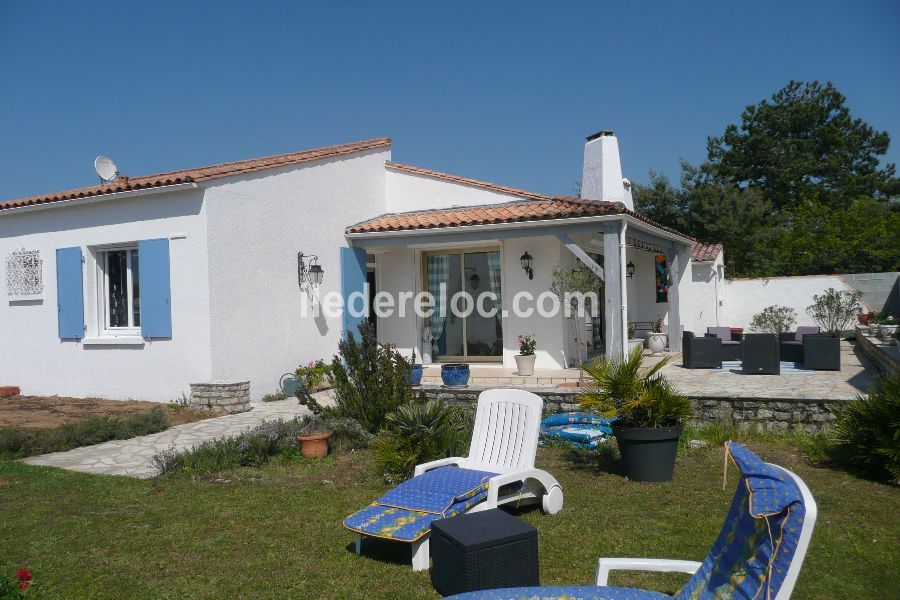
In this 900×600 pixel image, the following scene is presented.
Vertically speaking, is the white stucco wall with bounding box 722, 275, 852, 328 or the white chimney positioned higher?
the white chimney

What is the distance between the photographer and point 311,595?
3.88 meters

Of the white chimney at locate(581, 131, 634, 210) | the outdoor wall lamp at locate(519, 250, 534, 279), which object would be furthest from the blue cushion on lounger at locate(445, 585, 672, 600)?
the white chimney at locate(581, 131, 634, 210)

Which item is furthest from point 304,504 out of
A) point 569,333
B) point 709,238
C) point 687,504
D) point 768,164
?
point 768,164

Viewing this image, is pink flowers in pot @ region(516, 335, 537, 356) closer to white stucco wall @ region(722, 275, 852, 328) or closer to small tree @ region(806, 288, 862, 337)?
white stucco wall @ region(722, 275, 852, 328)

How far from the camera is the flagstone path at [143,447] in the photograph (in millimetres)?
7111

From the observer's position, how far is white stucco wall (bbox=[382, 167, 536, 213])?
1388 centimetres

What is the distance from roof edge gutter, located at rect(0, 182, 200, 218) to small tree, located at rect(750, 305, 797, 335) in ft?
56.0

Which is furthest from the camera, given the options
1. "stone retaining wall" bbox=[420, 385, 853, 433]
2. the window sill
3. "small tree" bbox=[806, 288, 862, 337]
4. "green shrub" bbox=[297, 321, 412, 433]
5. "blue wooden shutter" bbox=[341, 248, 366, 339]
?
"small tree" bbox=[806, 288, 862, 337]

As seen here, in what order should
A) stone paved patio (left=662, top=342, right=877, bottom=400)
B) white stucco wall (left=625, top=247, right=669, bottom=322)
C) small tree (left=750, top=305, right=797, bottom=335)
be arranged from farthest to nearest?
small tree (left=750, top=305, right=797, bottom=335)
white stucco wall (left=625, top=247, right=669, bottom=322)
stone paved patio (left=662, top=342, right=877, bottom=400)

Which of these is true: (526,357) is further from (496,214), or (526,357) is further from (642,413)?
(642,413)

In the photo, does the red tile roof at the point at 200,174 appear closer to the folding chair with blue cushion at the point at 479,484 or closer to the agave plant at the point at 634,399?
the folding chair with blue cushion at the point at 479,484

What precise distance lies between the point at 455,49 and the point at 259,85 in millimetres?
4656

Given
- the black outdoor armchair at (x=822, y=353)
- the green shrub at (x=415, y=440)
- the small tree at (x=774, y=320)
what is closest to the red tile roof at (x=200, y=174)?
the green shrub at (x=415, y=440)

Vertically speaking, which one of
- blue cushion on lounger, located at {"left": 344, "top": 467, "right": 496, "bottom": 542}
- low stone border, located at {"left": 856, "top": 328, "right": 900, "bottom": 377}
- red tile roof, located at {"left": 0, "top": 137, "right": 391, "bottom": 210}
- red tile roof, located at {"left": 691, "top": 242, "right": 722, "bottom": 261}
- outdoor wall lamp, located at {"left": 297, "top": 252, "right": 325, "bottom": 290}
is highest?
red tile roof, located at {"left": 0, "top": 137, "right": 391, "bottom": 210}
